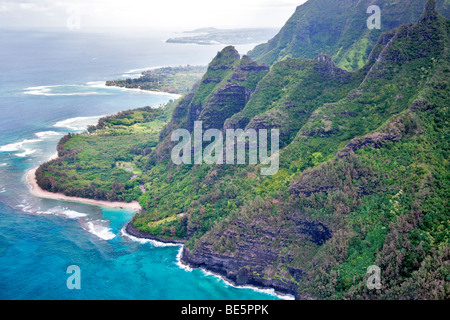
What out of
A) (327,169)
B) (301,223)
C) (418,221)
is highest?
(327,169)

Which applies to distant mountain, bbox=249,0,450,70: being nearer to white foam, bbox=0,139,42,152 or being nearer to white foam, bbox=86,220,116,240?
white foam, bbox=86,220,116,240

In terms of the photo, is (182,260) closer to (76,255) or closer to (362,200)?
(76,255)

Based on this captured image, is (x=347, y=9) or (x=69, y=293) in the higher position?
(x=347, y=9)

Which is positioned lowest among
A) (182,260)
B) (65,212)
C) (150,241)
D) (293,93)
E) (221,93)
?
(182,260)

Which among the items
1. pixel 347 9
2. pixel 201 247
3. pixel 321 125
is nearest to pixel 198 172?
pixel 201 247

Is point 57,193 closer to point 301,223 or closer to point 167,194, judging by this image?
point 167,194

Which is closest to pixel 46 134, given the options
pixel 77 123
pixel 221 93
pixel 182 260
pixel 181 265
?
pixel 77 123
